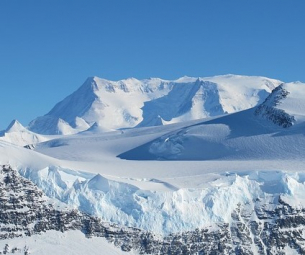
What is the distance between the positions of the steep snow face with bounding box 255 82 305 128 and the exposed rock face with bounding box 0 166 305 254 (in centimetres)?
5706

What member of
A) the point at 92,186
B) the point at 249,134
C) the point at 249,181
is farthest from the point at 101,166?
the point at 249,134

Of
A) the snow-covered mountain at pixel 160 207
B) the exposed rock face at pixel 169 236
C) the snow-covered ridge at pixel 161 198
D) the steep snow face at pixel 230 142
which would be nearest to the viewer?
the exposed rock face at pixel 169 236

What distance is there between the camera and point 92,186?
114 m

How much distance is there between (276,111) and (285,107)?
4443 millimetres

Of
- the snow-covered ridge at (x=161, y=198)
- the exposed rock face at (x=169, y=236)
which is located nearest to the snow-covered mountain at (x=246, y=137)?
the snow-covered ridge at (x=161, y=198)

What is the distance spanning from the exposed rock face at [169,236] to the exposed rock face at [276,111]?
56973mm

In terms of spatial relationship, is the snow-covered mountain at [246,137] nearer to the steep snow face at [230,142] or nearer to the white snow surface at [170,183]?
the steep snow face at [230,142]

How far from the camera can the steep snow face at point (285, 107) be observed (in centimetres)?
17000

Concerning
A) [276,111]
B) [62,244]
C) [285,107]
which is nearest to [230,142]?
[276,111]

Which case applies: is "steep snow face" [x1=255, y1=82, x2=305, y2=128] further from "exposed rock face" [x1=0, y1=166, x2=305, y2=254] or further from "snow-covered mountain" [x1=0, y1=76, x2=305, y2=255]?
"exposed rock face" [x1=0, y1=166, x2=305, y2=254]

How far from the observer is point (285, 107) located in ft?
586

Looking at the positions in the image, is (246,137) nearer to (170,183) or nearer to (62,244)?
(170,183)

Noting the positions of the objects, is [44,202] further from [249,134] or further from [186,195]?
[249,134]

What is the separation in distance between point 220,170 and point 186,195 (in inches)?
798
